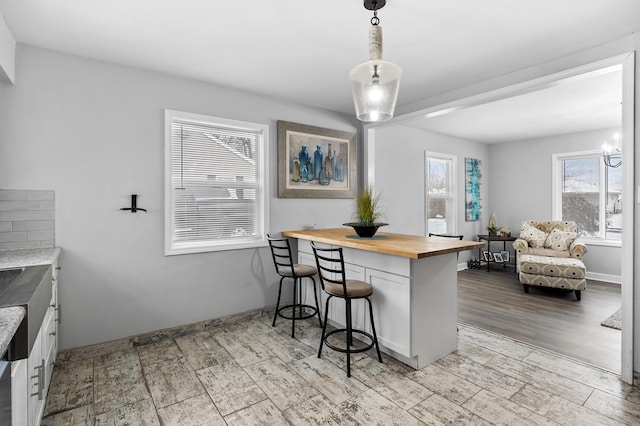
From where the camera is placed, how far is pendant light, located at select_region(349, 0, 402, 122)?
67.3 inches

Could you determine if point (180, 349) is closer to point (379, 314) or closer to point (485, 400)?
point (379, 314)

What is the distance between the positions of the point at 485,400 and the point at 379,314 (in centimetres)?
90

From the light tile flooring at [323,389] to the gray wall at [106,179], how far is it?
41cm

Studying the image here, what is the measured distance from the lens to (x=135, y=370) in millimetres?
2523

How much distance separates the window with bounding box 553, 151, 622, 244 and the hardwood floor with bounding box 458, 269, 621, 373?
923 millimetres

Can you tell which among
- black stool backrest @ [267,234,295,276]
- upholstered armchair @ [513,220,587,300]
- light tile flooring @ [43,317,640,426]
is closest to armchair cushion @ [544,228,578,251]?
upholstered armchair @ [513,220,587,300]

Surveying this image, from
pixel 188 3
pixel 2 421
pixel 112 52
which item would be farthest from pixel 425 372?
pixel 112 52

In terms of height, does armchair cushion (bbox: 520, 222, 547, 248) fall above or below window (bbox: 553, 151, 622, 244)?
below

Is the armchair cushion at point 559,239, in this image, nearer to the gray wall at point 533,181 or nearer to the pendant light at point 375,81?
the gray wall at point 533,181

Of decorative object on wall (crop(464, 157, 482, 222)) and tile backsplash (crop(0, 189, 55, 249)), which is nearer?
tile backsplash (crop(0, 189, 55, 249))

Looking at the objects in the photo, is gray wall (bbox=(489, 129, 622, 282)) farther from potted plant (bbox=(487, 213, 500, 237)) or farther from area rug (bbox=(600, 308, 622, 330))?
area rug (bbox=(600, 308, 622, 330))

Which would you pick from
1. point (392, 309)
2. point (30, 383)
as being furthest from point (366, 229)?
point (30, 383)

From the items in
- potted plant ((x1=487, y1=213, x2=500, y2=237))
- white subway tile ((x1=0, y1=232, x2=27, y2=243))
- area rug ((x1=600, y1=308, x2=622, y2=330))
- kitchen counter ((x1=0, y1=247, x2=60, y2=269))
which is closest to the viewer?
kitchen counter ((x1=0, y1=247, x2=60, y2=269))

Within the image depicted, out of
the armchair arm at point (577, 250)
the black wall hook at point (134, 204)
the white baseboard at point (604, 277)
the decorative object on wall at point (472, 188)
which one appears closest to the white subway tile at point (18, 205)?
the black wall hook at point (134, 204)
